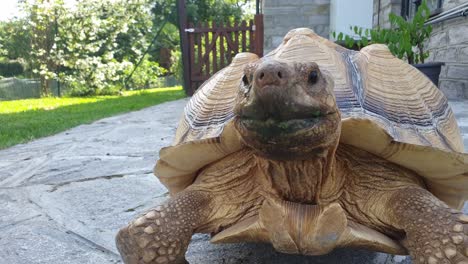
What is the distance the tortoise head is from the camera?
0.93m

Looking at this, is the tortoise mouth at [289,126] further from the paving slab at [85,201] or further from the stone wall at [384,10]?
the stone wall at [384,10]

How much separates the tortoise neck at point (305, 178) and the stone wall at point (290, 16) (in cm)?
886

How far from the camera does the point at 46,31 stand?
11.6m

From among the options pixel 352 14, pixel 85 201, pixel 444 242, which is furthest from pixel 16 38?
pixel 444 242

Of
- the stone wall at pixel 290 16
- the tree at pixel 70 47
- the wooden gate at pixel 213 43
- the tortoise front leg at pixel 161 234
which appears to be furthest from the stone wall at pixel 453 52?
the tree at pixel 70 47

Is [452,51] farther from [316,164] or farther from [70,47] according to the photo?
[70,47]

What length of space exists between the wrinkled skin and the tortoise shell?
0.27 feet

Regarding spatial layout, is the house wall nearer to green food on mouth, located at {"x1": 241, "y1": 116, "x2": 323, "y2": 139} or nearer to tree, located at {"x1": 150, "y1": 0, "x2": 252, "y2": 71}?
green food on mouth, located at {"x1": 241, "y1": 116, "x2": 323, "y2": 139}

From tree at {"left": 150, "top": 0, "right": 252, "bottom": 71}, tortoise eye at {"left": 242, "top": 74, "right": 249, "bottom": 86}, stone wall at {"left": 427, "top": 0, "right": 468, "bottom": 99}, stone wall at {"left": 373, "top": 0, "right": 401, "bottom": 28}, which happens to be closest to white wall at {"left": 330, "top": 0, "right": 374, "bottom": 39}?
stone wall at {"left": 373, "top": 0, "right": 401, "bottom": 28}

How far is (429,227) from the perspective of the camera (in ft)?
3.96

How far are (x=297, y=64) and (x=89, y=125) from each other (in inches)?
193

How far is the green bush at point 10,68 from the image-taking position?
1920 cm

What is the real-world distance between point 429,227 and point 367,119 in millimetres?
340

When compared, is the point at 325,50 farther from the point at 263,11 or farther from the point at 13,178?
the point at 263,11
